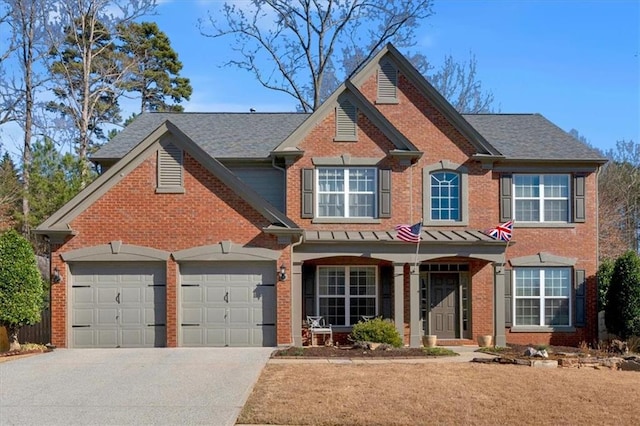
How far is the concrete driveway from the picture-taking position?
10.5 m

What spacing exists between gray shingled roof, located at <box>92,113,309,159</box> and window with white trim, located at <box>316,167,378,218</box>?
7.25 feet

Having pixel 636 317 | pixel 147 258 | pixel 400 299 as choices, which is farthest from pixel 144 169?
pixel 636 317

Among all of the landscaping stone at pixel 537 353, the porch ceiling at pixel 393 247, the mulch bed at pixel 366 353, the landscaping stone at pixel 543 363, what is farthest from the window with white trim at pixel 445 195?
the landscaping stone at pixel 543 363

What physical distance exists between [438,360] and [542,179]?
854 centimetres

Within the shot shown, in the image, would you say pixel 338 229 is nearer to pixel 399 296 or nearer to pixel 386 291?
pixel 386 291

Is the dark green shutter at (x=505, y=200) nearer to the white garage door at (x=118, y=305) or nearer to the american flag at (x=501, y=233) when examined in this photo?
the american flag at (x=501, y=233)

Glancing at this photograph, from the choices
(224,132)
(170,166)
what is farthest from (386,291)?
(224,132)

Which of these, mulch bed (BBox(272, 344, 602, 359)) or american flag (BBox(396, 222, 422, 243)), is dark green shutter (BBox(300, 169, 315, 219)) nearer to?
american flag (BBox(396, 222, 422, 243))

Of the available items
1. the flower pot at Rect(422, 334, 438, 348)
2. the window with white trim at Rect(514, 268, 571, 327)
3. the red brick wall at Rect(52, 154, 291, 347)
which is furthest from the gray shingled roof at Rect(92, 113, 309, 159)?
the window with white trim at Rect(514, 268, 571, 327)

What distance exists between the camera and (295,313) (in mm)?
18766

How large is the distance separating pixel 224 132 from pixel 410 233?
8.00 meters

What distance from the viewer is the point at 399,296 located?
1992cm

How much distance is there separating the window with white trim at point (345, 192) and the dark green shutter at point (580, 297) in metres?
6.82

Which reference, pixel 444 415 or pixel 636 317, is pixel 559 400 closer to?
pixel 444 415
